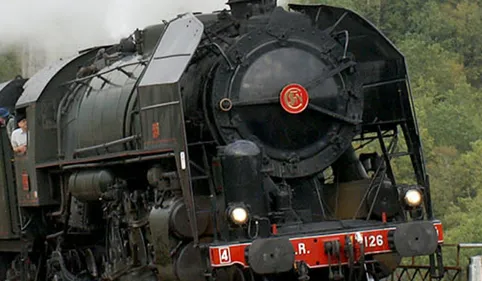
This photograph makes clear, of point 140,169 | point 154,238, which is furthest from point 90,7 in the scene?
point 154,238

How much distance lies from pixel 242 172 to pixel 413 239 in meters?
1.67

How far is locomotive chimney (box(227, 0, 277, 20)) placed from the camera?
1080cm

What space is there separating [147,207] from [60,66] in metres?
3.60

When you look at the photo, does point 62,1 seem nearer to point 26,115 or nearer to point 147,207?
point 26,115

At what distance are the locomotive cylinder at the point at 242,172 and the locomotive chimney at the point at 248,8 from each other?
1.49 meters

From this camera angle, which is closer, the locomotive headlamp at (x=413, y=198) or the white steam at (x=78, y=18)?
the locomotive headlamp at (x=413, y=198)

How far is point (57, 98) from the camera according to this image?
13531 millimetres

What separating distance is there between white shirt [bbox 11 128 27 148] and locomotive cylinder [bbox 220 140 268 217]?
181 inches

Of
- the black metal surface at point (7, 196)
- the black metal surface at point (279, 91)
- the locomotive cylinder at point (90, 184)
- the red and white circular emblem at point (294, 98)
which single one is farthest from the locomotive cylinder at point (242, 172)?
the black metal surface at point (7, 196)

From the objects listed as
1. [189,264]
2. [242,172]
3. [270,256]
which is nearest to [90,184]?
[189,264]

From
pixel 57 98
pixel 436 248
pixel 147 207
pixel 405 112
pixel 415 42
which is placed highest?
pixel 415 42

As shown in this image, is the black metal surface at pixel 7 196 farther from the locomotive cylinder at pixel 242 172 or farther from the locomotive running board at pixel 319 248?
the locomotive running board at pixel 319 248

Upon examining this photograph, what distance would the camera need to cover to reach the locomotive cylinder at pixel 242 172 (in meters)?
9.82

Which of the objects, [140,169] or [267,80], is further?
[140,169]
